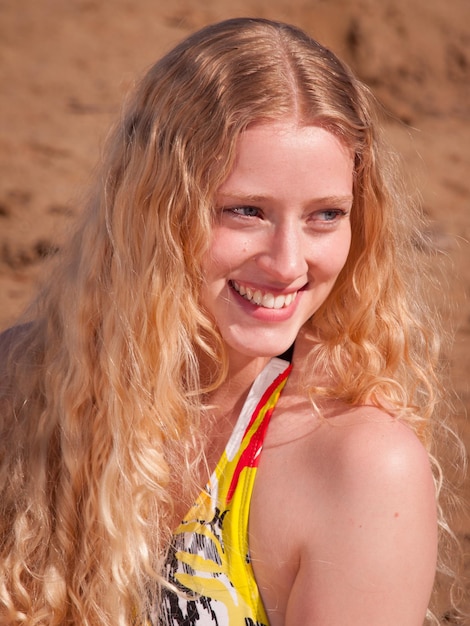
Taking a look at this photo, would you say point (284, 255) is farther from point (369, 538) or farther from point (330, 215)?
point (369, 538)

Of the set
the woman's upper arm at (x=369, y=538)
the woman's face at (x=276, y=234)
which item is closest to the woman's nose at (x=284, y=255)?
the woman's face at (x=276, y=234)

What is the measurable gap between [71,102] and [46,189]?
4.61 ft

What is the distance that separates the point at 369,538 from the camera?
71.8 inches

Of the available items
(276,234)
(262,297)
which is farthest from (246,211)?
(262,297)

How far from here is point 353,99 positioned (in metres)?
2.04

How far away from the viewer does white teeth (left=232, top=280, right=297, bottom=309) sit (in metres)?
1.95

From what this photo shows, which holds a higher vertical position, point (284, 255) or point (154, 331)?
point (284, 255)

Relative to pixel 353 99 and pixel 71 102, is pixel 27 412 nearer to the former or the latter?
pixel 353 99

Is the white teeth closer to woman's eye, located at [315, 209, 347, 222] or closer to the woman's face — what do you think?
the woman's face

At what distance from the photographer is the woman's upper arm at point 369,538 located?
182 cm

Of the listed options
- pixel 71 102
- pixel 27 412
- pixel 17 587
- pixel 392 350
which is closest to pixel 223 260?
pixel 392 350

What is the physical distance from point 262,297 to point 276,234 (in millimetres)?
136

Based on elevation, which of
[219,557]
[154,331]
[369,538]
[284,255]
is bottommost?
[219,557]

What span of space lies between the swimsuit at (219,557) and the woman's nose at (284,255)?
37cm
